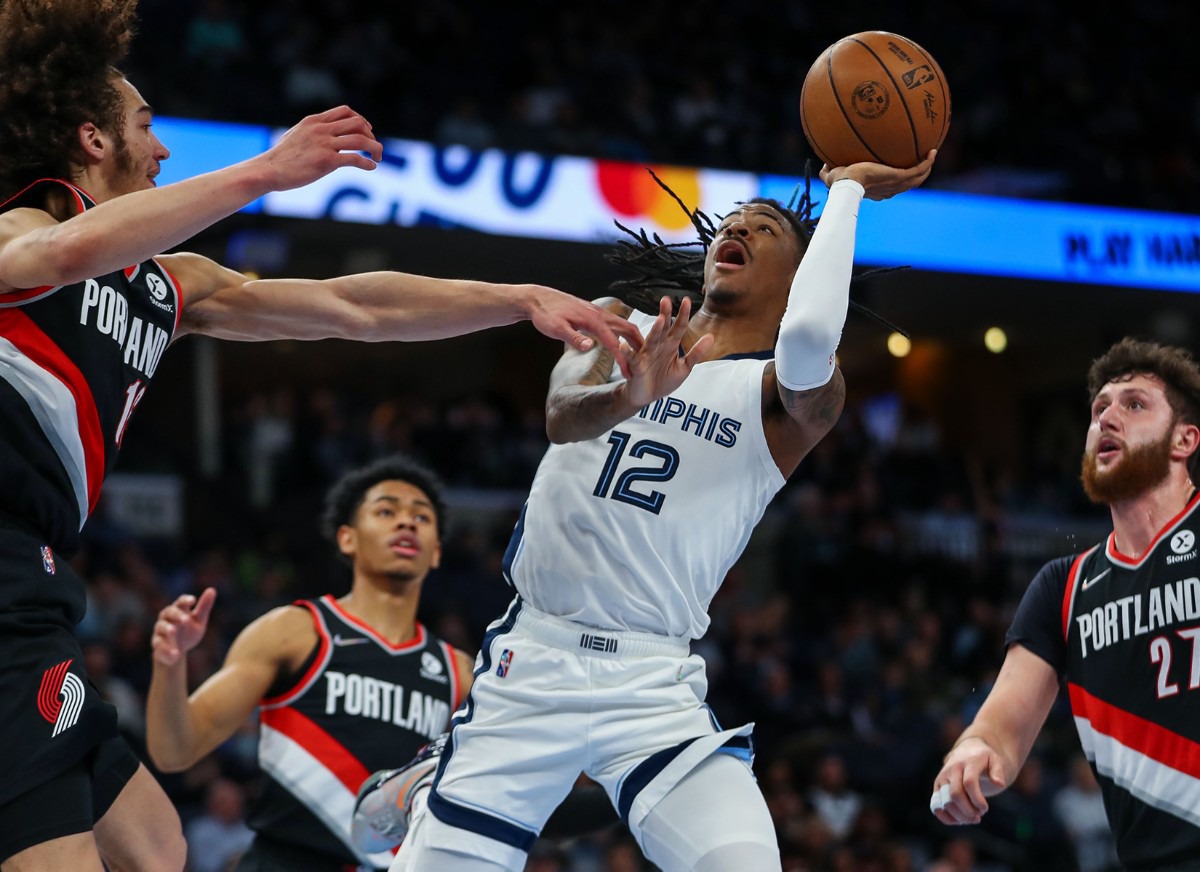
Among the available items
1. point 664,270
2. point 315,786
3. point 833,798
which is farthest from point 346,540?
point 833,798

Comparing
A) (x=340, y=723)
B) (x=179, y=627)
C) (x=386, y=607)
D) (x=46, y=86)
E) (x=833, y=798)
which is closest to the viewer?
(x=46, y=86)

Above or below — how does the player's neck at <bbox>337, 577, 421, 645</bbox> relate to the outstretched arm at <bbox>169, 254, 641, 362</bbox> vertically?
below

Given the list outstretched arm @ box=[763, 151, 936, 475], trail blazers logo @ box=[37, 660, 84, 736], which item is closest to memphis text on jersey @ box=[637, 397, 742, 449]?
outstretched arm @ box=[763, 151, 936, 475]

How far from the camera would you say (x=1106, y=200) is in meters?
17.2

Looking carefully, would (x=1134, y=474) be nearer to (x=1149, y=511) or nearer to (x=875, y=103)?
(x=1149, y=511)

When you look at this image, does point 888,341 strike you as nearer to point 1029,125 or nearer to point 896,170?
point 1029,125

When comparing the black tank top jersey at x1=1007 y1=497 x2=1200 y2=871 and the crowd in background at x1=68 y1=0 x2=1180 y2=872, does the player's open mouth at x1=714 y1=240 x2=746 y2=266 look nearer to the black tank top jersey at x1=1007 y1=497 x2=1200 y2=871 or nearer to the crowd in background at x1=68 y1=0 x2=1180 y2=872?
the black tank top jersey at x1=1007 y1=497 x2=1200 y2=871

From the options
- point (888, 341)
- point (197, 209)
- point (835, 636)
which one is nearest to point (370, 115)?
point (835, 636)

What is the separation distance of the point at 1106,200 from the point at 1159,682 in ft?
45.0

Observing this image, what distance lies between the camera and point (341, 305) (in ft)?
13.5

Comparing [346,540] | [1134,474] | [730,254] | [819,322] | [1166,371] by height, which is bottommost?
[346,540]

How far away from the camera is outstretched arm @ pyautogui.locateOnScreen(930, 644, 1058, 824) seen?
4.40m

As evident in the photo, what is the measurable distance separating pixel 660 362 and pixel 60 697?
1.59 m

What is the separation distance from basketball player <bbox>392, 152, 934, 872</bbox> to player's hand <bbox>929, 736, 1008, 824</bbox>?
61 cm
